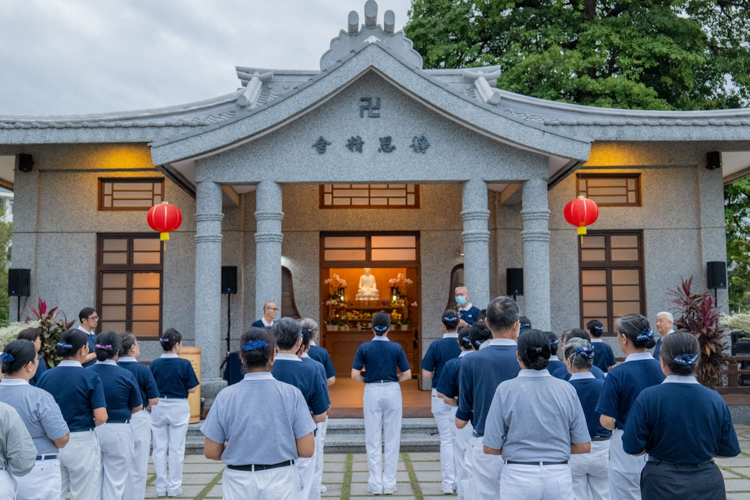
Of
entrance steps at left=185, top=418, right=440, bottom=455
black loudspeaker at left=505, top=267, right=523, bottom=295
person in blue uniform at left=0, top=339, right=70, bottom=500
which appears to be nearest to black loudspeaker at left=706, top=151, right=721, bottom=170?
black loudspeaker at left=505, top=267, right=523, bottom=295

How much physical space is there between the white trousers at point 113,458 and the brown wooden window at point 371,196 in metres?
8.21

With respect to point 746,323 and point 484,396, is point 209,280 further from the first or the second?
point 746,323

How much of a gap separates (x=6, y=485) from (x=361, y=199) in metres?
10.2

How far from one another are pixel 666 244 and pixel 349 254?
6.05 meters

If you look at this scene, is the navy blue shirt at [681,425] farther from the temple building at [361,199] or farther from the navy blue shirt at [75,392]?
the temple building at [361,199]

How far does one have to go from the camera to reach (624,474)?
4.82 m

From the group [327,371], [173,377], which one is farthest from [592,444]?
[173,377]

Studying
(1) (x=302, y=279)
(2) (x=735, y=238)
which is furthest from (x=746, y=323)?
(2) (x=735, y=238)

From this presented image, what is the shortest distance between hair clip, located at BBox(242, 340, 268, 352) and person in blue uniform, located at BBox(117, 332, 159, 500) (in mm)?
2895

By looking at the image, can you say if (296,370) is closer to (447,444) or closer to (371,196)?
(447,444)

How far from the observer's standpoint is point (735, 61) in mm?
20062

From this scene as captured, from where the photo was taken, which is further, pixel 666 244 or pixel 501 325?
pixel 666 244

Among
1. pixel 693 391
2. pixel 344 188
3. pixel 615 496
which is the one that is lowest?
pixel 615 496

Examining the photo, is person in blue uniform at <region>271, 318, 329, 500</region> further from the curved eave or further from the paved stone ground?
the curved eave
